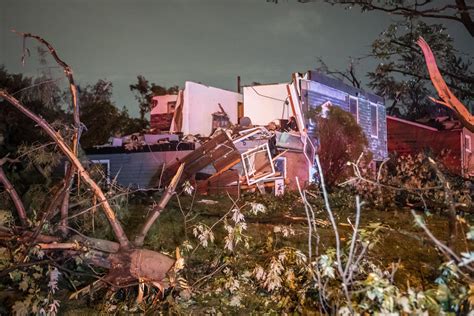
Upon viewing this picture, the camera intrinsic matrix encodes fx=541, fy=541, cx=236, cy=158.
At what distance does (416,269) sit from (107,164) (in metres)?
13.3

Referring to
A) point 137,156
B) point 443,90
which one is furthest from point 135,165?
point 443,90

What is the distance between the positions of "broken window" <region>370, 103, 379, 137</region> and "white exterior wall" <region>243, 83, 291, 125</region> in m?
4.84

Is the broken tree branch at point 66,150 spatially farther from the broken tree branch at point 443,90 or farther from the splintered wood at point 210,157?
the splintered wood at point 210,157

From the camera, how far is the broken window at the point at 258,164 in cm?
1529

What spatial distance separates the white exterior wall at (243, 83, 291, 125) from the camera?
18.9 m

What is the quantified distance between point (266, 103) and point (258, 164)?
10.7 ft

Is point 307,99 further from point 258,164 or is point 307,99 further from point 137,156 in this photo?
point 137,156

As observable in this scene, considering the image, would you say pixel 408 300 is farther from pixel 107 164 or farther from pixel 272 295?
pixel 107 164

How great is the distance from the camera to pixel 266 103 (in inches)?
752

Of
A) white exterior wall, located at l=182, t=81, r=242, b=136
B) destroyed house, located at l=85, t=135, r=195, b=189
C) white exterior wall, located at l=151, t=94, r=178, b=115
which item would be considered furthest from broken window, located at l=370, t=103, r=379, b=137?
destroyed house, located at l=85, t=135, r=195, b=189

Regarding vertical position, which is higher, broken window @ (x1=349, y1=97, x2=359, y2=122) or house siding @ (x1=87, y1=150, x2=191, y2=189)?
broken window @ (x1=349, y1=97, x2=359, y2=122)

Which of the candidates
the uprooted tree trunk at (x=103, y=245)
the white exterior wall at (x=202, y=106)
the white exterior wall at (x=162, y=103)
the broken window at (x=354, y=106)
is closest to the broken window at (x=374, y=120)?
the broken window at (x=354, y=106)

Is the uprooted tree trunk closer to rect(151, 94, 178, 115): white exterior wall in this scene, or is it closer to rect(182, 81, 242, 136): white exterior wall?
rect(182, 81, 242, 136): white exterior wall

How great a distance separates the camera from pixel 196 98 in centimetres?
1905
